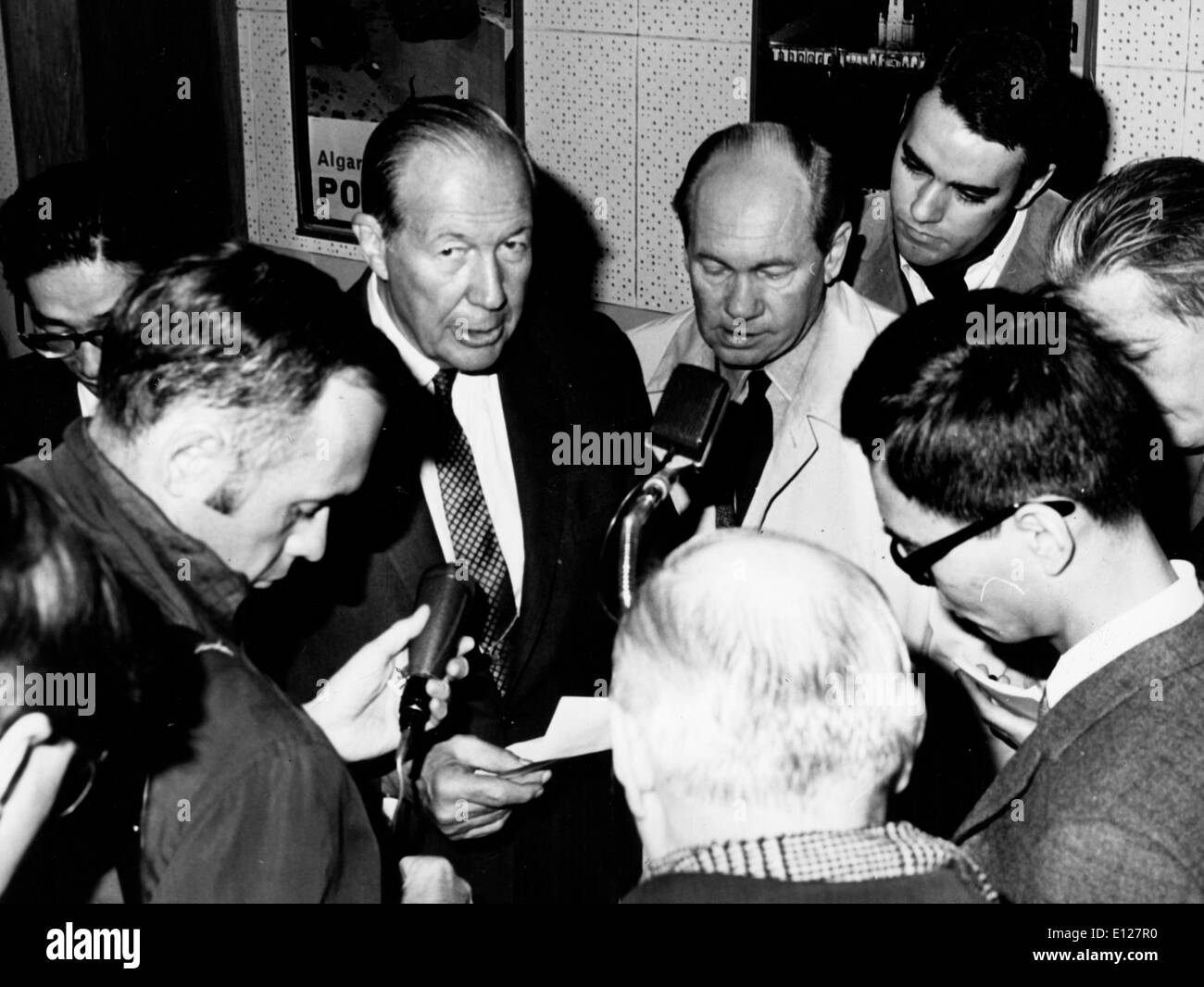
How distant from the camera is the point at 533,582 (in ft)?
7.84

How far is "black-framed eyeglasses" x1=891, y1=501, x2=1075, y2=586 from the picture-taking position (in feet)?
5.31

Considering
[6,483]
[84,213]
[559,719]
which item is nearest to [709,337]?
[559,719]

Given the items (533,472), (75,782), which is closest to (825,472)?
(533,472)

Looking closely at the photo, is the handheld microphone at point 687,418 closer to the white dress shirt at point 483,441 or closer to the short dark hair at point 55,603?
the white dress shirt at point 483,441

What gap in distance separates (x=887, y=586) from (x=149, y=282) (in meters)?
1.53

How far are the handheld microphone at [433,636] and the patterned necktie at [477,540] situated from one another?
0.21 meters

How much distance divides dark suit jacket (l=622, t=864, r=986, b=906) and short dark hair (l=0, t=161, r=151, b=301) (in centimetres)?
191

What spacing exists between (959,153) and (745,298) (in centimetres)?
68

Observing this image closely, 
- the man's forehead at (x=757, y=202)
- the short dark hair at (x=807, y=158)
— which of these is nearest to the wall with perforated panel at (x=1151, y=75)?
the short dark hair at (x=807, y=158)

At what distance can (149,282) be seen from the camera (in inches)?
63.5

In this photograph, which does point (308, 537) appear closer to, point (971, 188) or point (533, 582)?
point (533, 582)

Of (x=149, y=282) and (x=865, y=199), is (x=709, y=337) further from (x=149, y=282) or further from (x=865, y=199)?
(x=149, y=282)

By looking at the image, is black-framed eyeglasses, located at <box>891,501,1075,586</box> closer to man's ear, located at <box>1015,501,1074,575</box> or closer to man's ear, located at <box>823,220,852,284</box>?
man's ear, located at <box>1015,501,1074,575</box>
